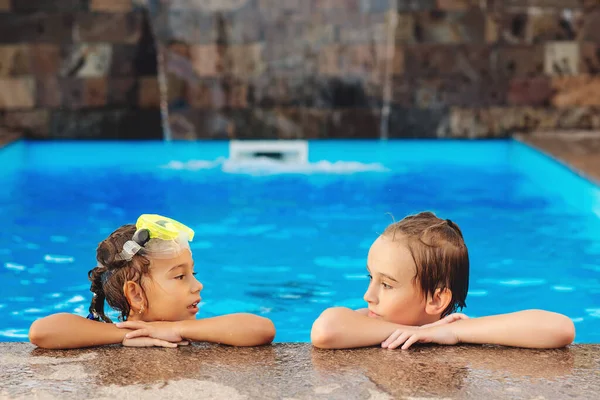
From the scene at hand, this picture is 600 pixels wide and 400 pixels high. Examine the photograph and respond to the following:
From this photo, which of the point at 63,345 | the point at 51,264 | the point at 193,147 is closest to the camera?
the point at 63,345

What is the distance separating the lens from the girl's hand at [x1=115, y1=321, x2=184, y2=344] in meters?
2.46

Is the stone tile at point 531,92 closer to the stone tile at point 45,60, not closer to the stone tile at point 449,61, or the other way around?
the stone tile at point 449,61

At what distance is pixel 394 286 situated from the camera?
2.51 m

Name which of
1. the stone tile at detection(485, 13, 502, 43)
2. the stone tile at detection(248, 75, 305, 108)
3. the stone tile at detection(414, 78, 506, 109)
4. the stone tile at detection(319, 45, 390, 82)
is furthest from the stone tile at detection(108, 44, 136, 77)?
the stone tile at detection(485, 13, 502, 43)

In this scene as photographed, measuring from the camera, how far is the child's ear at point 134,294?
2.52 meters

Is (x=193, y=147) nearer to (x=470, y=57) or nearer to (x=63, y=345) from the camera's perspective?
(x=470, y=57)

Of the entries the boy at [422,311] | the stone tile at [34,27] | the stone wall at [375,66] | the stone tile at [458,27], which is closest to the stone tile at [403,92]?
the stone wall at [375,66]

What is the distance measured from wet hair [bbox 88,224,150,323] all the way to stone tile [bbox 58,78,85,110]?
7153mm

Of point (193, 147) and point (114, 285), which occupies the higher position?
point (114, 285)

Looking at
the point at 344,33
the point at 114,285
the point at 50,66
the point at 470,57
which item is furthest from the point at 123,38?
the point at 114,285

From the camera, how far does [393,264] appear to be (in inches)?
97.9

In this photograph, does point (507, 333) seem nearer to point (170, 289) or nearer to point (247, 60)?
point (170, 289)

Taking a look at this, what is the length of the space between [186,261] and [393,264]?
58cm

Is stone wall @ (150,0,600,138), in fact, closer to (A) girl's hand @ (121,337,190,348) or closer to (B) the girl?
(B) the girl
